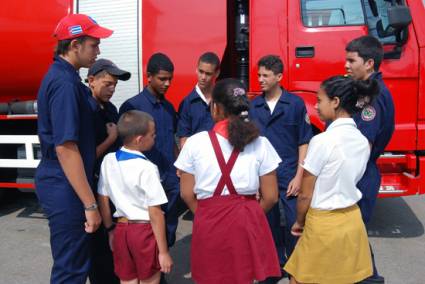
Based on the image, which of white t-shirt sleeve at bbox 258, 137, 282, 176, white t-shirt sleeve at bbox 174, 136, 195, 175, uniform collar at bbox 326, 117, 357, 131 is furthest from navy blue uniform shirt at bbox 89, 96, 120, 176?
uniform collar at bbox 326, 117, 357, 131

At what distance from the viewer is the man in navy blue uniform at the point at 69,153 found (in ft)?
7.20

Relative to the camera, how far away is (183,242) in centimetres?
428

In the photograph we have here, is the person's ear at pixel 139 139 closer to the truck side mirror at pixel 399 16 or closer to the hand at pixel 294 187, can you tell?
the hand at pixel 294 187

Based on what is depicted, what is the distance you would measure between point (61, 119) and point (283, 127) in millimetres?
1576

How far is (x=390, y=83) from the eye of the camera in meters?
4.12

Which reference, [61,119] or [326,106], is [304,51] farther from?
[61,119]

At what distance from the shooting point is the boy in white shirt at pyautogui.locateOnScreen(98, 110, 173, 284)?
89.7 inches

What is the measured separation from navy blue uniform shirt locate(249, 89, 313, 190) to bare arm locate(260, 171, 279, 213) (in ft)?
3.21

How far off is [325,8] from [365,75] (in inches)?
66.9

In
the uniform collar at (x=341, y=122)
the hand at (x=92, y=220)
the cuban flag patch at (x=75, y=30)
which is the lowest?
the hand at (x=92, y=220)

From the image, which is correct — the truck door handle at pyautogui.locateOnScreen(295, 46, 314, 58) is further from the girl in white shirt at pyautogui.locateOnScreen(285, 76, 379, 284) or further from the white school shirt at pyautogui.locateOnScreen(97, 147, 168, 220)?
the white school shirt at pyautogui.locateOnScreen(97, 147, 168, 220)

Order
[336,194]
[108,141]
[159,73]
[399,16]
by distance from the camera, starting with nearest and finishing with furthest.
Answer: [336,194] < [108,141] < [159,73] < [399,16]

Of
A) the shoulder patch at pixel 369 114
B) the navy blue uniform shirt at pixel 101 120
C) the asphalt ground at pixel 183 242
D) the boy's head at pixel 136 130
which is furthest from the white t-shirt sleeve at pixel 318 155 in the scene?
the asphalt ground at pixel 183 242

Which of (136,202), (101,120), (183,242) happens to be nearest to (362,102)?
(136,202)
